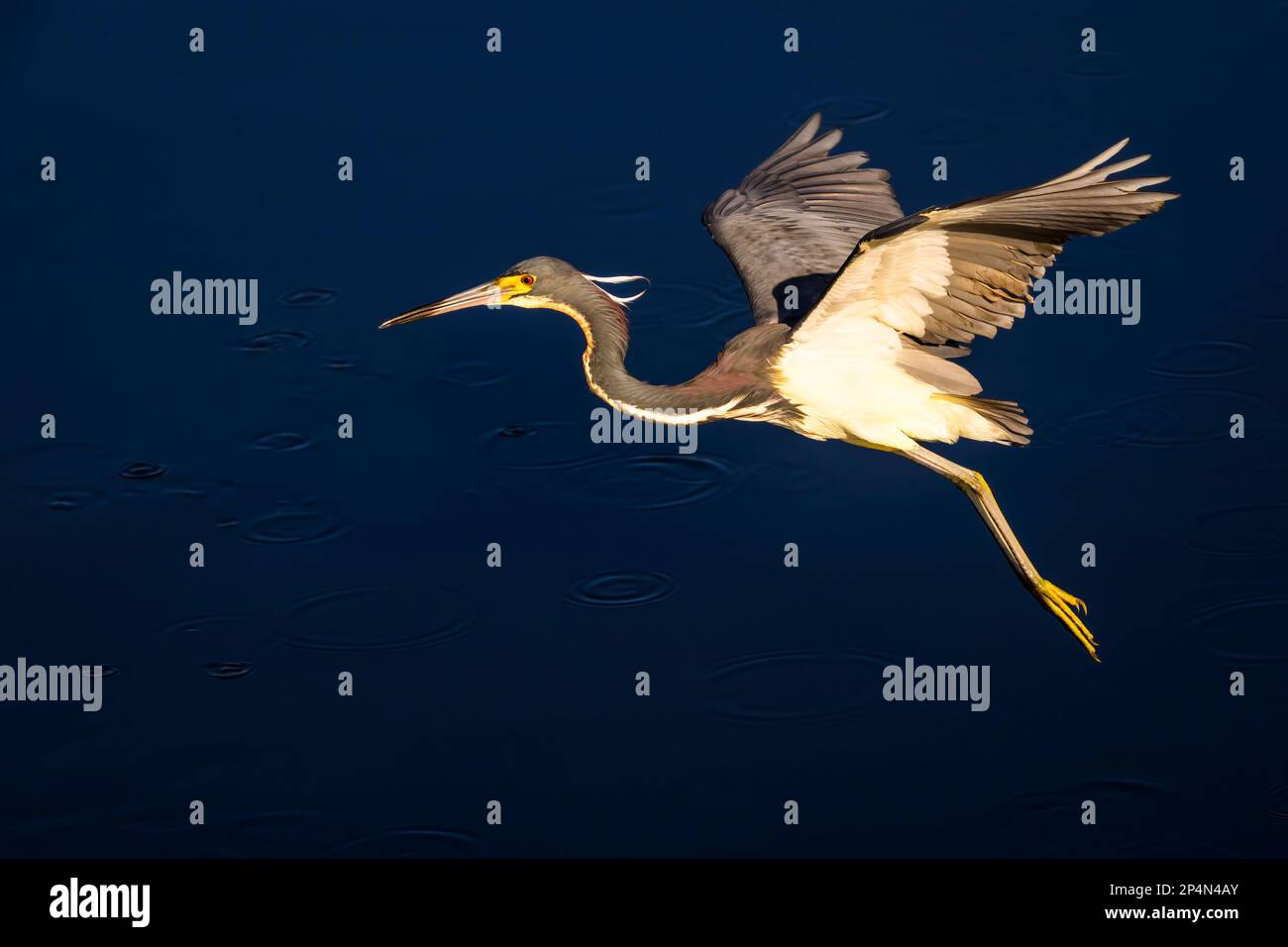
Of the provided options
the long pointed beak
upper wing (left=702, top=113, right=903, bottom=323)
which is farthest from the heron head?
upper wing (left=702, top=113, right=903, bottom=323)

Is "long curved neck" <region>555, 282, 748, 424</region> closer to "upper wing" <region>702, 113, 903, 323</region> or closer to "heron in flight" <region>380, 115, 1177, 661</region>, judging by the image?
"heron in flight" <region>380, 115, 1177, 661</region>

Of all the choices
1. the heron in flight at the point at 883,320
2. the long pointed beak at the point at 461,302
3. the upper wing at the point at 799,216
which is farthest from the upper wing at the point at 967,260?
the long pointed beak at the point at 461,302

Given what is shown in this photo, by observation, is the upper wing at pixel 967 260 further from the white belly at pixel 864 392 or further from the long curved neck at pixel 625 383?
the long curved neck at pixel 625 383

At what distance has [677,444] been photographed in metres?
9.77

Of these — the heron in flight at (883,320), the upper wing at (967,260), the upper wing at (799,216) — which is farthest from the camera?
the upper wing at (799,216)

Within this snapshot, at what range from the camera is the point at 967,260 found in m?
7.07

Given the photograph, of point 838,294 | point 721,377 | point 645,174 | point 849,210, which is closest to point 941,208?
point 838,294

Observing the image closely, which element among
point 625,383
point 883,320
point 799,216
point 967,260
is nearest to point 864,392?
point 883,320

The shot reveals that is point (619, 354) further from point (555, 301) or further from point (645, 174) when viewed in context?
point (645, 174)

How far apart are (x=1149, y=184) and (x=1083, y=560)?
2.87m

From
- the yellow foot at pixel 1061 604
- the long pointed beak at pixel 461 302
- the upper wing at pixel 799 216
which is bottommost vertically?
the yellow foot at pixel 1061 604

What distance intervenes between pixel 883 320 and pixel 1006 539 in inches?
44.0

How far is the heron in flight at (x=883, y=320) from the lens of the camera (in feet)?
22.1

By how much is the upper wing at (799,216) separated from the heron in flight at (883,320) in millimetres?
12
